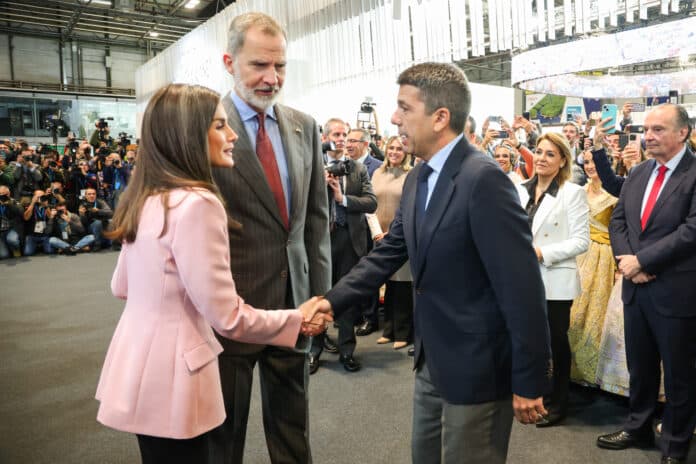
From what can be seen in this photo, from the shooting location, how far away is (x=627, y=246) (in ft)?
8.38

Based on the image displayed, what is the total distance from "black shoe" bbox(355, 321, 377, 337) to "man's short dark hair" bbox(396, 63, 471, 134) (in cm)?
324

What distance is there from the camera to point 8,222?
8.46 m

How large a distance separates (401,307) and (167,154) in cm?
313

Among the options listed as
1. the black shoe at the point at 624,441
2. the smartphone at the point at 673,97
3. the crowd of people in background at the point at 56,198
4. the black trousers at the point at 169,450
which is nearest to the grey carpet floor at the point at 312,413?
the black shoe at the point at 624,441

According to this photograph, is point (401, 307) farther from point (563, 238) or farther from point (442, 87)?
point (442, 87)

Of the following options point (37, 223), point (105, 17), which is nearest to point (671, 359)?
point (37, 223)

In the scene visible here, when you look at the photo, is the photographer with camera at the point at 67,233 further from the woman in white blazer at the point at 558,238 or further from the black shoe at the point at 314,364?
the woman in white blazer at the point at 558,238

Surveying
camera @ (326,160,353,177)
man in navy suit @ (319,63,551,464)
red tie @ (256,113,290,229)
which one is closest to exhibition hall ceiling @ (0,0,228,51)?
camera @ (326,160,353,177)

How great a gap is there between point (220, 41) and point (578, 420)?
26.0ft

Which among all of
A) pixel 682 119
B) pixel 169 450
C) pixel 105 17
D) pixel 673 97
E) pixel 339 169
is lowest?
pixel 169 450

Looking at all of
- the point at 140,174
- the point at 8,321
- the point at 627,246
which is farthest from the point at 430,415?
the point at 8,321

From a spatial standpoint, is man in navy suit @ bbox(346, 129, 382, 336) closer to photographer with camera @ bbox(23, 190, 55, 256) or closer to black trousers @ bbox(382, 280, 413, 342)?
black trousers @ bbox(382, 280, 413, 342)

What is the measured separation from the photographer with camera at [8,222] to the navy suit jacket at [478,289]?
29.7ft

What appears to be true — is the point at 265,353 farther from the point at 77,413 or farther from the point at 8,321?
the point at 8,321
